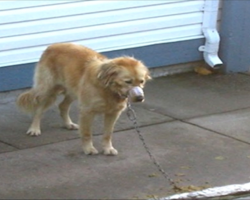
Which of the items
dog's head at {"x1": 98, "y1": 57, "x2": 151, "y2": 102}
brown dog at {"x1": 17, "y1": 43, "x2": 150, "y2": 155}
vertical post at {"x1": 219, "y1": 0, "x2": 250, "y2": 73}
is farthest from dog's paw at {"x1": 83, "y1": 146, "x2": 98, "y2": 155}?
vertical post at {"x1": 219, "y1": 0, "x2": 250, "y2": 73}

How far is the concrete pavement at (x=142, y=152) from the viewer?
626cm

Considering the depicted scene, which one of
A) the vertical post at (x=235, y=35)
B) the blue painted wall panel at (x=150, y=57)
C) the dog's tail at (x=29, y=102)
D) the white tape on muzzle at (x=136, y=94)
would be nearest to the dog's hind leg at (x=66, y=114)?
the dog's tail at (x=29, y=102)

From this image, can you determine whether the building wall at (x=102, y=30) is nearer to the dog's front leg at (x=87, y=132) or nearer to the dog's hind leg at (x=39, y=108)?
the dog's hind leg at (x=39, y=108)

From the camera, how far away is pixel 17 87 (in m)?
9.10

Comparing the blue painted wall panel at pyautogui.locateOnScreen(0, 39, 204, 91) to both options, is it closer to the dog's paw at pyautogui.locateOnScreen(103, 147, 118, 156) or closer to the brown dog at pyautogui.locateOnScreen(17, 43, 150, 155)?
the brown dog at pyautogui.locateOnScreen(17, 43, 150, 155)

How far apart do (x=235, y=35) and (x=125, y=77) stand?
447 centimetres

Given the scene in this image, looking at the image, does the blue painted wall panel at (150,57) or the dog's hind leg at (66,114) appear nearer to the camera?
the dog's hind leg at (66,114)

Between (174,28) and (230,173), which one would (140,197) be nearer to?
(230,173)

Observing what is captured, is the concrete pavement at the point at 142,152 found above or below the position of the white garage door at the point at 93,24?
below

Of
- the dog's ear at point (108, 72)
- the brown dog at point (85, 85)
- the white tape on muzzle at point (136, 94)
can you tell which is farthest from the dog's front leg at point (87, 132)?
the white tape on muzzle at point (136, 94)

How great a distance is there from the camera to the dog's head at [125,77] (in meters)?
6.38

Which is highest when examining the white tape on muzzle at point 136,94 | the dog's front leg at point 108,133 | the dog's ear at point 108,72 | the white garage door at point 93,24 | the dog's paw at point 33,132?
the dog's ear at point 108,72

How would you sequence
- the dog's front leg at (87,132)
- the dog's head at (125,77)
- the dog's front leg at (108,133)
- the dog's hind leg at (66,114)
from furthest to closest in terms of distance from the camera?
the dog's hind leg at (66,114) < the dog's front leg at (108,133) < the dog's front leg at (87,132) < the dog's head at (125,77)

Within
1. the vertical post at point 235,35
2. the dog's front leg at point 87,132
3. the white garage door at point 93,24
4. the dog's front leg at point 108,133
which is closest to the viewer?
the dog's front leg at point 87,132
